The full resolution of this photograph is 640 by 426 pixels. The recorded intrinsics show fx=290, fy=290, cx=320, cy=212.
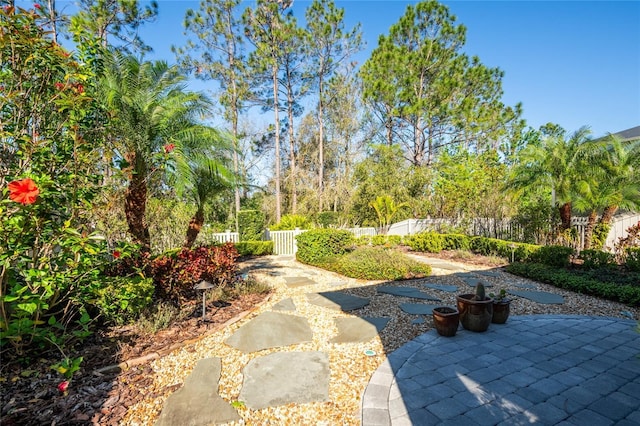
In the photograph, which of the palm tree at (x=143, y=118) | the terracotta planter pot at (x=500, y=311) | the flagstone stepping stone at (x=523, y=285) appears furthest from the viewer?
the flagstone stepping stone at (x=523, y=285)

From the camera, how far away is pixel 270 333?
3516mm

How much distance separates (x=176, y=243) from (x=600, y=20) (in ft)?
37.8

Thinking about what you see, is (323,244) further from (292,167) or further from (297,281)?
(292,167)

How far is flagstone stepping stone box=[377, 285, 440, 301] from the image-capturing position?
197 inches

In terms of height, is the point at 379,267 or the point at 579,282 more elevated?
the point at 379,267

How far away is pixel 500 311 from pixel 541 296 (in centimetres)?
196

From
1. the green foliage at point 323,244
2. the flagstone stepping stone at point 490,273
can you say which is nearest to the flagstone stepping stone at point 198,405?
the green foliage at point 323,244

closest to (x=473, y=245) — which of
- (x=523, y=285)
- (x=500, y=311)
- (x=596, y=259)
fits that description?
(x=596, y=259)

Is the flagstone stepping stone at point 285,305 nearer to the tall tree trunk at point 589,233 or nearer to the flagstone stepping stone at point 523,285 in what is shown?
the flagstone stepping stone at point 523,285

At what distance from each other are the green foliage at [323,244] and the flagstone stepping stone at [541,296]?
4.23m

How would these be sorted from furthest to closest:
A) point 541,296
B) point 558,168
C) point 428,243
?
point 428,243, point 558,168, point 541,296

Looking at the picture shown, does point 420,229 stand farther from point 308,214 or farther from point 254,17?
point 254,17

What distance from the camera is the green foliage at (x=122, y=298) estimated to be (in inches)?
123

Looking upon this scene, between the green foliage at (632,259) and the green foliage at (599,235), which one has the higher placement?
the green foliage at (599,235)
